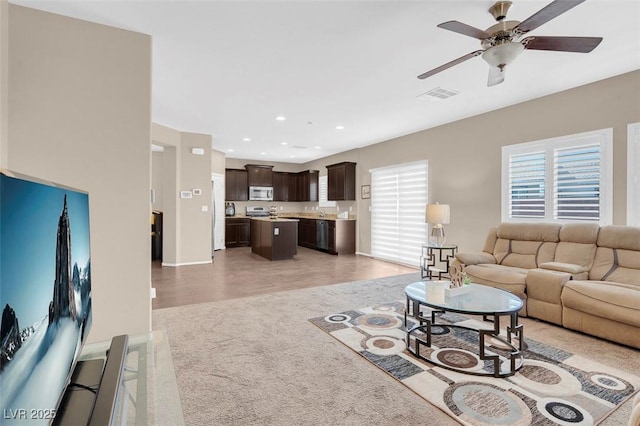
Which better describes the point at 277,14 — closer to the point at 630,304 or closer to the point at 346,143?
the point at 630,304

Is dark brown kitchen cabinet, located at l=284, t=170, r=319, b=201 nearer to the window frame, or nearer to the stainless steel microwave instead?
the window frame

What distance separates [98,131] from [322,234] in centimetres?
625

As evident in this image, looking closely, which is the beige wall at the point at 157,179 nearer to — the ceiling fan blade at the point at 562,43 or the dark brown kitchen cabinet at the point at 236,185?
the dark brown kitchen cabinet at the point at 236,185

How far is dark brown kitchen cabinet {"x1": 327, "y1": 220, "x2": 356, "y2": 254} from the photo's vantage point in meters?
7.80

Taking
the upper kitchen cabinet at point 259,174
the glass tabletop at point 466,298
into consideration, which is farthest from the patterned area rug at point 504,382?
the upper kitchen cabinet at point 259,174

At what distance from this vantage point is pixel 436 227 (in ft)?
16.9

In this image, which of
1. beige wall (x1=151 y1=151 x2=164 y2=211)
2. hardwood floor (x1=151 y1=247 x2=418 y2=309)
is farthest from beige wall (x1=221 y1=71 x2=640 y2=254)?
beige wall (x1=151 y1=151 x2=164 y2=211)

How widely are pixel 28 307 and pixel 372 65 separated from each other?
3.36m

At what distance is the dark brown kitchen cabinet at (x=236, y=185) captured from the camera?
918 centimetres

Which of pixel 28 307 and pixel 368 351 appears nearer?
pixel 28 307

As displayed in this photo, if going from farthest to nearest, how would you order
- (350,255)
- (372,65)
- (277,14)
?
(350,255)
(372,65)
(277,14)

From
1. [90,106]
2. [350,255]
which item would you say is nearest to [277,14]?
[90,106]

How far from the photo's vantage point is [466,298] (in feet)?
8.56

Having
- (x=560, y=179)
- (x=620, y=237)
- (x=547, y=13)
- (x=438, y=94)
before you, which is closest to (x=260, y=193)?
(x=438, y=94)
